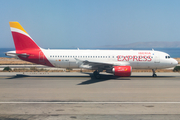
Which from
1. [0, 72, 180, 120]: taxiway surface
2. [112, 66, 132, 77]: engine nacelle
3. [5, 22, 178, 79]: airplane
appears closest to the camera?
[0, 72, 180, 120]: taxiway surface

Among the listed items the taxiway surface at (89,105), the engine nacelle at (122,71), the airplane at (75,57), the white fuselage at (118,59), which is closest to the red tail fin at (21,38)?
the airplane at (75,57)

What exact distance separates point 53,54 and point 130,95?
40.0 ft

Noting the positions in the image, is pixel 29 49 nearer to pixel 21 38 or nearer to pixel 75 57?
pixel 21 38

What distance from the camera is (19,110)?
9023 millimetres

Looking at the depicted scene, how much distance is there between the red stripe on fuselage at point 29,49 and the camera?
829 inches

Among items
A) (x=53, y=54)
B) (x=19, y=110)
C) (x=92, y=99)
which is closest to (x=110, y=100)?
(x=92, y=99)

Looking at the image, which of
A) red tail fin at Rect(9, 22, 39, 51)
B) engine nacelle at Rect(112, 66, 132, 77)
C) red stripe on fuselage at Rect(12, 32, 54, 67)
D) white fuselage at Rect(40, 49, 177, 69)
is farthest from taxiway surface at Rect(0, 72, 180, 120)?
red tail fin at Rect(9, 22, 39, 51)

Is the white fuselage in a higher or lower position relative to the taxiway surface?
higher

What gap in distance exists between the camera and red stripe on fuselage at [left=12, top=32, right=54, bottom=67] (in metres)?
21.0

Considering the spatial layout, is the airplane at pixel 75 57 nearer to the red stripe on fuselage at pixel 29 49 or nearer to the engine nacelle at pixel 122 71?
the red stripe on fuselage at pixel 29 49

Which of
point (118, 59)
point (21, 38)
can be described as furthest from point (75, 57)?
point (21, 38)

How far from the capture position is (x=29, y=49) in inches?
845

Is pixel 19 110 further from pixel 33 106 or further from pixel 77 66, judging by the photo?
pixel 77 66

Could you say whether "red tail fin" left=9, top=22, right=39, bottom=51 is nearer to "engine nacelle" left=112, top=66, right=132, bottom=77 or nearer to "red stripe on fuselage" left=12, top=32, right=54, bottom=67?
"red stripe on fuselage" left=12, top=32, right=54, bottom=67
